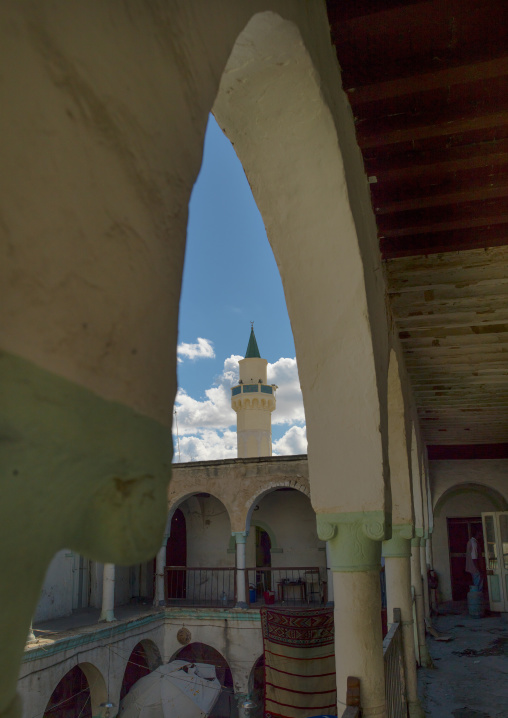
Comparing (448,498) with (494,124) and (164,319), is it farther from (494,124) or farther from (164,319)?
(164,319)

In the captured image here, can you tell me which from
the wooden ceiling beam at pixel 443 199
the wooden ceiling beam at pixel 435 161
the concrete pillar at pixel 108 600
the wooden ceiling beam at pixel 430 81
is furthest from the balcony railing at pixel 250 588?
the wooden ceiling beam at pixel 430 81

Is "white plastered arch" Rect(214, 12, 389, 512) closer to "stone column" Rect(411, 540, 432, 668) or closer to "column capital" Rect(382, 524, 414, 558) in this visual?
"column capital" Rect(382, 524, 414, 558)

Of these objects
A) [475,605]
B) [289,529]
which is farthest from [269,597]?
[475,605]

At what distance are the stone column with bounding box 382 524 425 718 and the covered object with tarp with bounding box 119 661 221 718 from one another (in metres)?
6.49

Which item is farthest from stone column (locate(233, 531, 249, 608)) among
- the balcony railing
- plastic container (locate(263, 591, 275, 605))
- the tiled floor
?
the tiled floor

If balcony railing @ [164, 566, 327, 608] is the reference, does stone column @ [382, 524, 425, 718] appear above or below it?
above

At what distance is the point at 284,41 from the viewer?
6.20 ft

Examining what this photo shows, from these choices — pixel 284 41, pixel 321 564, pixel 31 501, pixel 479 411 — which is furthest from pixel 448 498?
pixel 31 501

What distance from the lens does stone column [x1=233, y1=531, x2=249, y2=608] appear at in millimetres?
12922

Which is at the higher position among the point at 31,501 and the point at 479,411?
the point at 479,411

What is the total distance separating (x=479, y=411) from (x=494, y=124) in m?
7.07

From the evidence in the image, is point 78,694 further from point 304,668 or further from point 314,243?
point 314,243

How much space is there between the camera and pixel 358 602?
3068 millimetres

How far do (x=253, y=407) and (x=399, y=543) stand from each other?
20.7 metres
